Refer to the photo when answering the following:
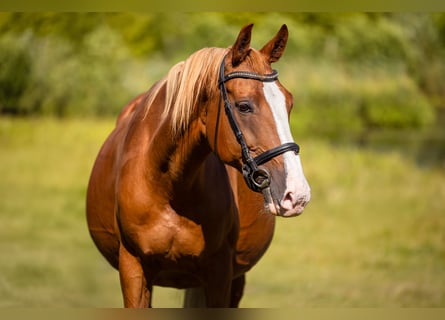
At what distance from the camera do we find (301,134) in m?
14.8

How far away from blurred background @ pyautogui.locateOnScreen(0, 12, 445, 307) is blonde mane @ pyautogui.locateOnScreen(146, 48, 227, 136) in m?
5.27

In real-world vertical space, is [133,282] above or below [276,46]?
below

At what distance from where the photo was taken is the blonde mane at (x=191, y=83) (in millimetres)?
3186

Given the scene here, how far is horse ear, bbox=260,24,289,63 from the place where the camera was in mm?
3158

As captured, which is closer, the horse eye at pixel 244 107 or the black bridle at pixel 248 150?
the black bridle at pixel 248 150

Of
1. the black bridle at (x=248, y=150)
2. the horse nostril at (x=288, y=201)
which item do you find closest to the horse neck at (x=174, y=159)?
the black bridle at (x=248, y=150)

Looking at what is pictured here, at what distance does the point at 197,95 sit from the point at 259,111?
37 centimetres

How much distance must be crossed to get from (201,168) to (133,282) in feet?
1.96

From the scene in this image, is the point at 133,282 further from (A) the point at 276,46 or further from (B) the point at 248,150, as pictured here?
(A) the point at 276,46

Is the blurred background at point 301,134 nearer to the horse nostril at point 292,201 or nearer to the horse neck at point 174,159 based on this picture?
the horse neck at point 174,159

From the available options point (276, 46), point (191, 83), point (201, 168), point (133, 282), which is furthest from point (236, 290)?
point (276, 46)

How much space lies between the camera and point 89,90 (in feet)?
51.5

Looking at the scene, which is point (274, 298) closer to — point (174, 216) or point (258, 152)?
point (174, 216)

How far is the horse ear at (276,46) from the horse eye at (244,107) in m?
0.27
